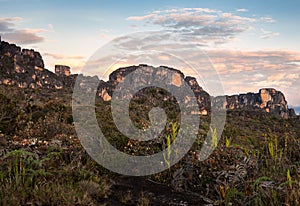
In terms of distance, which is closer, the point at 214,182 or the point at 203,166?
the point at 214,182

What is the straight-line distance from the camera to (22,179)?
5.59 meters

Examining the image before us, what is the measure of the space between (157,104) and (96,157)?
6.22 meters

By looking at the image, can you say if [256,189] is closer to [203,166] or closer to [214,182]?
[214,182]

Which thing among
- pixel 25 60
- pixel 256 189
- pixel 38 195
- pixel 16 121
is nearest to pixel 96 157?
pixel 38 195

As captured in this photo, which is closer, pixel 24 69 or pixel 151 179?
pixel 151 179

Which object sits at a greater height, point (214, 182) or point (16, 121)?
point (16, 121)

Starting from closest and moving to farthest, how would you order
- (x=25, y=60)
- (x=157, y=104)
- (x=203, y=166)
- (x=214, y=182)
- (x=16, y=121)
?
(x=214, y=182) < (x=203, y=166) < (x=16, y=121) < (x=157, y=104) < (x=25, y=60)

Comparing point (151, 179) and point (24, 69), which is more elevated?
point (24, 69)

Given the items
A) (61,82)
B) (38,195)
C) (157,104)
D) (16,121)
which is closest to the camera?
(38,195)

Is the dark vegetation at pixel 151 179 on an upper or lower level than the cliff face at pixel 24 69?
lower

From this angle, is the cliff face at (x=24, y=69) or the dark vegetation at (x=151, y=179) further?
the cliff face at (x=24, y=69)

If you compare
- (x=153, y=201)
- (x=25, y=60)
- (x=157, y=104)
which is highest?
(x=25, y=60)

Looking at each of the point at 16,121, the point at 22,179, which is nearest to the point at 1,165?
the point at 22,179

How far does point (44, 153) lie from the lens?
24.0 ft
